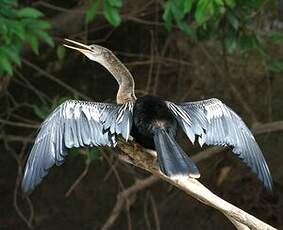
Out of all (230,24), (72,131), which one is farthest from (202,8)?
(72,131)

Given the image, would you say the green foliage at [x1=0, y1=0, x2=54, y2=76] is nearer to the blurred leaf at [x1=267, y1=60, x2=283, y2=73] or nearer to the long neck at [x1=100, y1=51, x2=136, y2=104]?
the long neck at [x1=100, y1=51, x2=136, y2=104]

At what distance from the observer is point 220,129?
2.79 metres

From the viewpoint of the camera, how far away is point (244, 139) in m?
2.80

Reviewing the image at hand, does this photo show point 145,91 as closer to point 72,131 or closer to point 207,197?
point 72,131

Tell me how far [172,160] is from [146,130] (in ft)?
0.67

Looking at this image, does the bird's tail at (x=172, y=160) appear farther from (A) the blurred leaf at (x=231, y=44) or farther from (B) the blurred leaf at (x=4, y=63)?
(A) the blurred leaf at (x=231, y=44)

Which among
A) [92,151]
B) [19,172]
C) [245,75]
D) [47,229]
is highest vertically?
[245,75]

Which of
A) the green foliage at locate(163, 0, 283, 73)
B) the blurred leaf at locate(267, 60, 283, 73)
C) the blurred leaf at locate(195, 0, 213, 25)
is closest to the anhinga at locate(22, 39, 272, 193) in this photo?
the blurred leaf at locate(195, 0, 213, 25)

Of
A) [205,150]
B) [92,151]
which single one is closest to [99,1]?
[92,151]

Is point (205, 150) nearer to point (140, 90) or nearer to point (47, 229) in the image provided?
point (140, 90)

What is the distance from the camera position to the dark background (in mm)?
4637

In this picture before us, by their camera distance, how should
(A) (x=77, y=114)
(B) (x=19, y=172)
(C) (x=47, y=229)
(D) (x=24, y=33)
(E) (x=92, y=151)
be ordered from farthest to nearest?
(C) (x=47, y=229) → (B) (x=19, y=172) → (E) (x=92, y=151) → (D) (x=24, y=33) → (A) (x=77, y=114)

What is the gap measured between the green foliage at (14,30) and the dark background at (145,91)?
107cm

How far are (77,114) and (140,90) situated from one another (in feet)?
6.23
